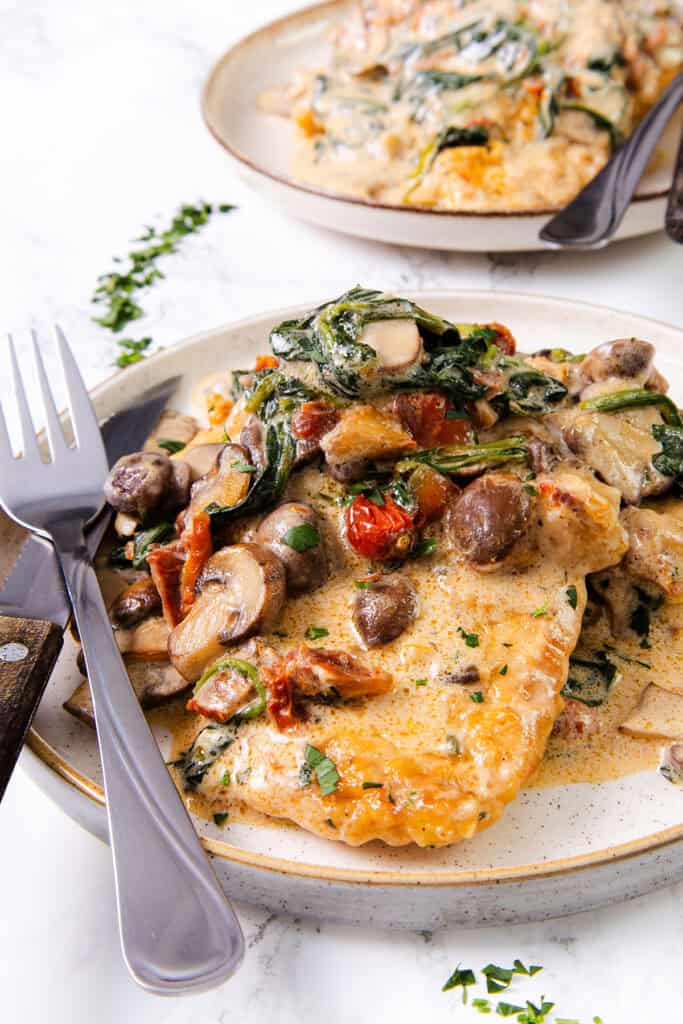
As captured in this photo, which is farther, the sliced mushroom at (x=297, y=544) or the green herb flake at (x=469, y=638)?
the sliced mushroom at (x=297, y=544)

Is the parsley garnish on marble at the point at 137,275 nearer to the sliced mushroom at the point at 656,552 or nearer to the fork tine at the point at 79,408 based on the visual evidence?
the fork tine at the point at 79,408

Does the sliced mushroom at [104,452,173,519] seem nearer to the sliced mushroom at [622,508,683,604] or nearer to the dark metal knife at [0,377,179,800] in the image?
the dark metal knife at [0,377,179,800]

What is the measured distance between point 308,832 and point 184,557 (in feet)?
3.47

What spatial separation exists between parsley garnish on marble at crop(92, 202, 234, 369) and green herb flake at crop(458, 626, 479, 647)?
3267mm

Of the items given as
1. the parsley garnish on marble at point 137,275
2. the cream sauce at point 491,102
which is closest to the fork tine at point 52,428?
the parsley garnish on marble at point 137,275

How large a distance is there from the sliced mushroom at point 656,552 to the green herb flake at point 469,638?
650 millimetres

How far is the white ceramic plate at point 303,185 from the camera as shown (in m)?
5.95

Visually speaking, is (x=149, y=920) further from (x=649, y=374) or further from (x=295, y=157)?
(x=295, y=157)

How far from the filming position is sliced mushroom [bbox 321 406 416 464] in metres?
3.63

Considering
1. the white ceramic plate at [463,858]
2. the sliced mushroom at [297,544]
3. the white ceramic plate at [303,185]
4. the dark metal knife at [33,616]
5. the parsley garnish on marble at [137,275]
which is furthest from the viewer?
the parsley garnish on marble at [137,275]

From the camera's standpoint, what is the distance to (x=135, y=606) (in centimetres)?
374

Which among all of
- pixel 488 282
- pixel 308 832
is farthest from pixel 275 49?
pixel 308 832

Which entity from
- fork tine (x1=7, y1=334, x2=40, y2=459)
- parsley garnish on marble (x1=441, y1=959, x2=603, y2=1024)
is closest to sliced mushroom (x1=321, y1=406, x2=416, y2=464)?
fork tine (x1=7, y1=334, x2=40, y2=459)

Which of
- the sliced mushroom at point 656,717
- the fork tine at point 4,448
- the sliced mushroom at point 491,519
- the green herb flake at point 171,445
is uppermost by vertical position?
the sliced mushroom at point 491,519
